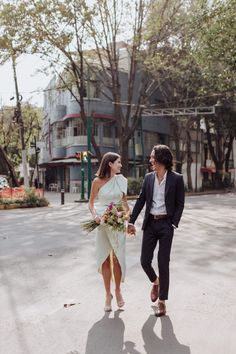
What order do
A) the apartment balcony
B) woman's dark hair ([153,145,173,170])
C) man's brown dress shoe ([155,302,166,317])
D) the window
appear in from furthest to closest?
the window < the apartment balcony < woman's dark hair ([153,145,173,170]) < man's brown dress shoe ([155,302,166,317])

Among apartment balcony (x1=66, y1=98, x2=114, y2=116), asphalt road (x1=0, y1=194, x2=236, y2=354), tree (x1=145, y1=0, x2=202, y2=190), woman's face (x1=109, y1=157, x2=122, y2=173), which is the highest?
tree (x1=145, y1=0, x2=202, y2=190)

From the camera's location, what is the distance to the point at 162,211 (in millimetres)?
5074

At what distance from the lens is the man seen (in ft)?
16.6

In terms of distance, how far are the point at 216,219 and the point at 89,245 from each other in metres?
7.12

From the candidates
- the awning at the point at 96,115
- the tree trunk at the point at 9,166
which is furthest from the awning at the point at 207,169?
the tree trunk at the point at 9,166

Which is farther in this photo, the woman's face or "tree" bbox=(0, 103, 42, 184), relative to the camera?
"tree" bbox=(0, 103, 42, 184)

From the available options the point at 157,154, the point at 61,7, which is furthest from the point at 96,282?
the point at 61,7

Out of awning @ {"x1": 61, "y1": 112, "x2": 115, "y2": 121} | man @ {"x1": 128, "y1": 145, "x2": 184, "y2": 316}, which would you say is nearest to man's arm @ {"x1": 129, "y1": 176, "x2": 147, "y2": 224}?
man @ {"x1": 128, "y1": 145, "x2": 184, "y2": 316}

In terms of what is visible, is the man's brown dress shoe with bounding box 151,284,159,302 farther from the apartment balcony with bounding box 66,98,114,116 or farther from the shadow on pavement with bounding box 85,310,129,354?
the apartment balcony with bounding box 66,98,114,116

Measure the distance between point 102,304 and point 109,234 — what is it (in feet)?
2.81

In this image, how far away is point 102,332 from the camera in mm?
4520

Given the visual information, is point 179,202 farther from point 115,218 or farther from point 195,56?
point 195,56

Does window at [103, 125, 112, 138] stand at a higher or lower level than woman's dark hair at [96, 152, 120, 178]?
higher

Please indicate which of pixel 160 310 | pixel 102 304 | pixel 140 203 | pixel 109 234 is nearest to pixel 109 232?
pixel 109 234
